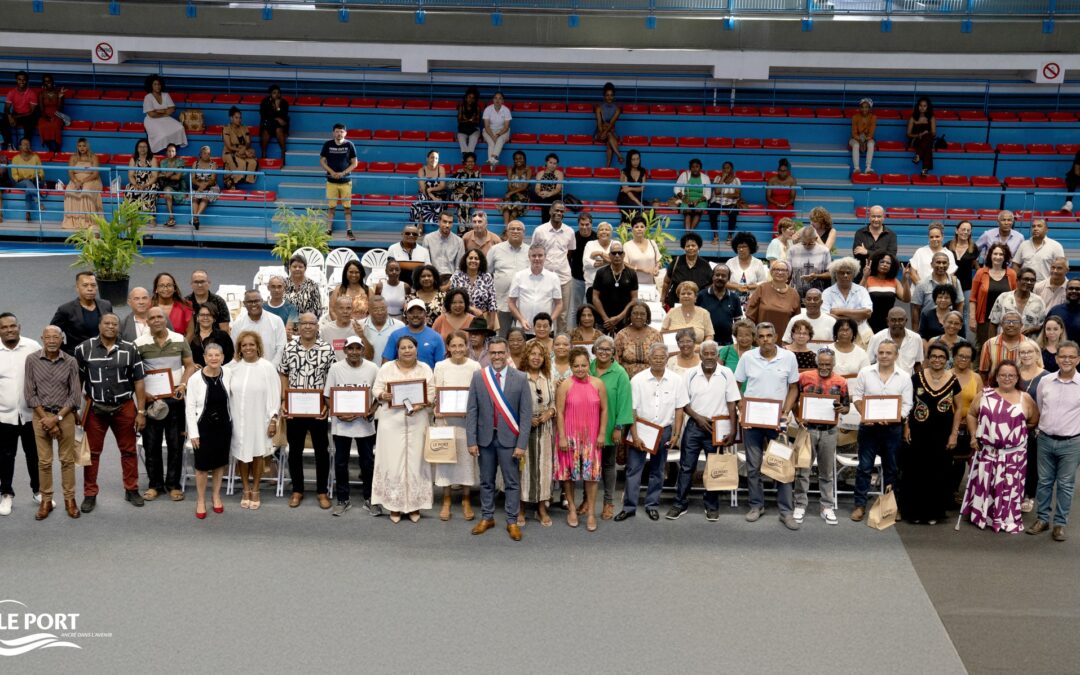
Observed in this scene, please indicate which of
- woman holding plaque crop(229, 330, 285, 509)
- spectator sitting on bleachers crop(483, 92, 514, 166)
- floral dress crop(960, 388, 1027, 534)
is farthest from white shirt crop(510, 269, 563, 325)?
spectator sitting on bleachers crop(483, 92, 514, 166)

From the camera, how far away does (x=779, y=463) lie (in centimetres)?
871

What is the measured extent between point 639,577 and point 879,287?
4.87m

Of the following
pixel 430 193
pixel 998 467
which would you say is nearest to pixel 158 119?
pixel 430 193

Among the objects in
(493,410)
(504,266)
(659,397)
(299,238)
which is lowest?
(493,410)

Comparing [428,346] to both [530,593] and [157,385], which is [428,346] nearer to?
[157,385]

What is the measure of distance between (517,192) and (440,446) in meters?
8.76

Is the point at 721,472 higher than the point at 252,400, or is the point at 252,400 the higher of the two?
the point at 252,400

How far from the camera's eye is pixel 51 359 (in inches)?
328

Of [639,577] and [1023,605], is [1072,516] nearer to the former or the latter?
[1023,605]

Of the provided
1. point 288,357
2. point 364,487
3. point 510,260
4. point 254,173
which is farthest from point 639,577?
point 254,173

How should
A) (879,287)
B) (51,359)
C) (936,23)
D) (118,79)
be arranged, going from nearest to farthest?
(51,359) → (879,287) → (936,23) → (118,79)

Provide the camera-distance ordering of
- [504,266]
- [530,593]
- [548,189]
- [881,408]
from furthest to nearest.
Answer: [548,189], [504,266], [881,408], [530,593]

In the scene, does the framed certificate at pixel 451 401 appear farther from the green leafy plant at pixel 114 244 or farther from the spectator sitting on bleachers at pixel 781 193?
the spectator sitting on bleachers at pixel 781 193

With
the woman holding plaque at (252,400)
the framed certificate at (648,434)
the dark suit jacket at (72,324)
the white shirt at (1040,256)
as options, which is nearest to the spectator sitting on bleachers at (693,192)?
the white shirt at (1040,256)
